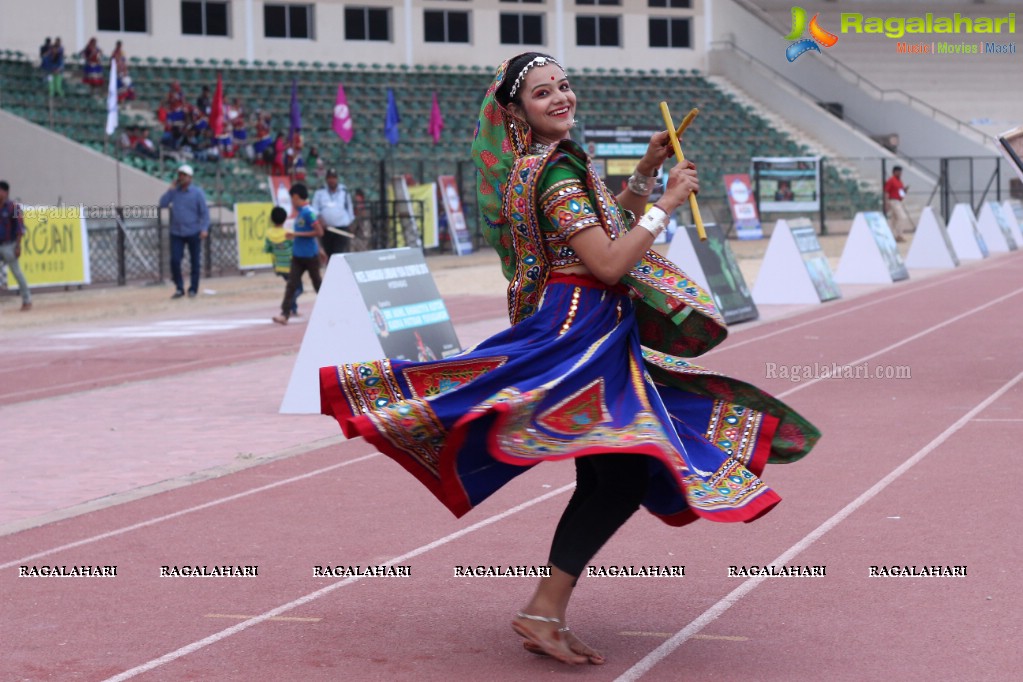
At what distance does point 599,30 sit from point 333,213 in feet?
97.2

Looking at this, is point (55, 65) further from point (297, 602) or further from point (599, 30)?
point (297, 602)

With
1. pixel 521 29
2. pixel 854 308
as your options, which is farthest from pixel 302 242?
pixel 521 29

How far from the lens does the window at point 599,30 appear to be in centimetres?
4903

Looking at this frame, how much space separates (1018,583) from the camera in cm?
538

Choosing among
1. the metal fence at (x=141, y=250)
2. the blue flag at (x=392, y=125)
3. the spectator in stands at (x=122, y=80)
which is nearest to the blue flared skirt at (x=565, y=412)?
the metal fence at (x=141, y=250)

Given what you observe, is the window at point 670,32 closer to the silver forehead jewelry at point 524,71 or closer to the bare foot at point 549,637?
the silver forehead jewelry at point 524,71

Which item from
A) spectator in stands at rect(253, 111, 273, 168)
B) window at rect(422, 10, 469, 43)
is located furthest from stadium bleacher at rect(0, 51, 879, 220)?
window at rect(422, 10, 469, 43)

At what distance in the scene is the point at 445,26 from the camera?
4656cm

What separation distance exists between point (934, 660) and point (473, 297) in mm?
17403

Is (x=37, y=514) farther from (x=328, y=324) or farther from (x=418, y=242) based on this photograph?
(x=418, y=242)

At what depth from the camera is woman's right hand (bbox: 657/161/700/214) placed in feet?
14.3

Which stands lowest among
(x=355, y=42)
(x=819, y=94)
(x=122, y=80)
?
(x=122, y=80)

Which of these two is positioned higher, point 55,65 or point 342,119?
point 55,65

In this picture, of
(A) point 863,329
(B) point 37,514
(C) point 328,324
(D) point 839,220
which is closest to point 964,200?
(D) point 839,220
